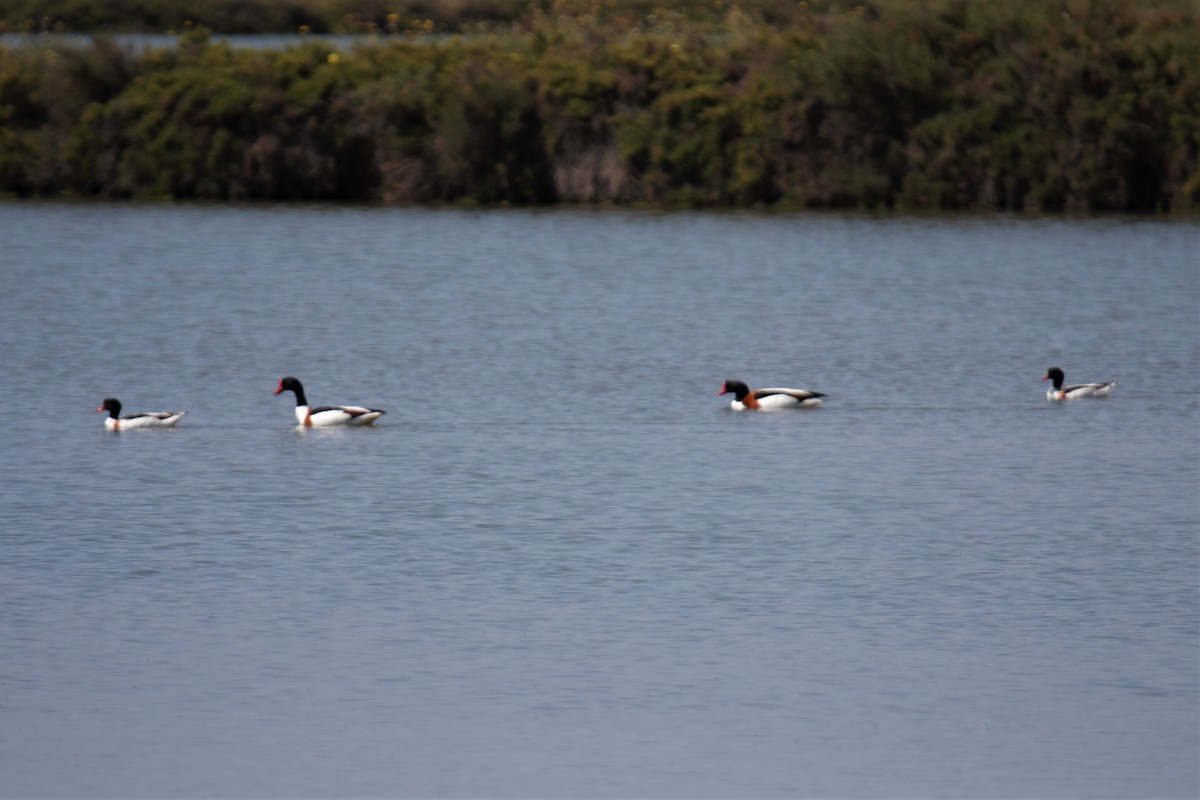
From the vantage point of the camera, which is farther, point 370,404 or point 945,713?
point 370,404

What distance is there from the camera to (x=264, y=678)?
1005 centimetres

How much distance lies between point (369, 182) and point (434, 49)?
270cm

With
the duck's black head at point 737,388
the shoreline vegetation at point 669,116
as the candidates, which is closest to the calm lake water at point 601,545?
the duck's black head at point 737,388

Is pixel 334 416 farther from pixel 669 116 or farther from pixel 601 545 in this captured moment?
pixel 669 116

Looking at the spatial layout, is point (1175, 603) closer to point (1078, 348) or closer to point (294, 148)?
point (1078, 348)

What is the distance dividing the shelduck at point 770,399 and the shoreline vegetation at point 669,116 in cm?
1770

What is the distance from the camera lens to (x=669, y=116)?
36.8 meters

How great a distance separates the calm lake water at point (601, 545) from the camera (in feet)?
29.8

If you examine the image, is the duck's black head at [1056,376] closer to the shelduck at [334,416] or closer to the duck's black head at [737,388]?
the duck's black head at [737,388]

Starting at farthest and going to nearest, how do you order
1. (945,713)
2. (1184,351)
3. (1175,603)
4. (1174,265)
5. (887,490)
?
(1174,265) < (1184,351) < (887,490) < (1175,603) < (945,713)

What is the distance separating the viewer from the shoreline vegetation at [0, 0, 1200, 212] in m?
36.2

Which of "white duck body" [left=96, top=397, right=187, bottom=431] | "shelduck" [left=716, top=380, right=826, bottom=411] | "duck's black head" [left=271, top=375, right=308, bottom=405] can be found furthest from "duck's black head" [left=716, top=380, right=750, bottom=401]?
"white duck body" [left=96, top=397, right=187, bottom=431]

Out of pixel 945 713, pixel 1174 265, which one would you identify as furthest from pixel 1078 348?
pixel 945 713

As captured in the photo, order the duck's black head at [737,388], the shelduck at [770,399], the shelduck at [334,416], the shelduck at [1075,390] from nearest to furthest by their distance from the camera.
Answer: the shelduck at [334,416], the shelduck at [770,399], the duck's black head at [737,388], the shelduck at [1075,390]
